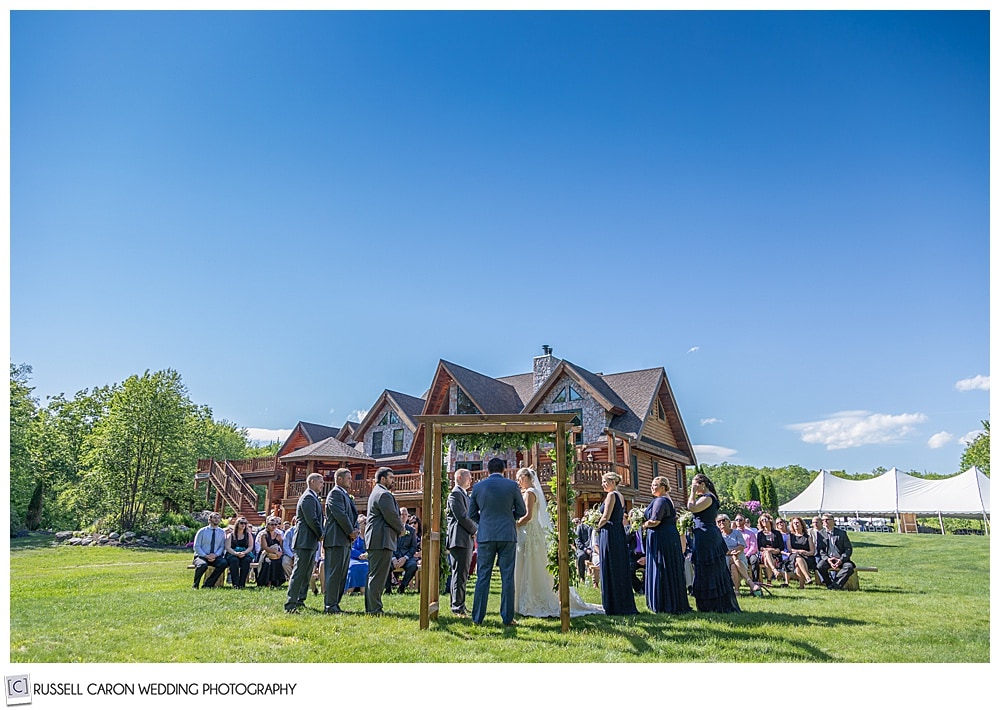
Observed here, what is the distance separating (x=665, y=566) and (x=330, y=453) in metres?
18.1

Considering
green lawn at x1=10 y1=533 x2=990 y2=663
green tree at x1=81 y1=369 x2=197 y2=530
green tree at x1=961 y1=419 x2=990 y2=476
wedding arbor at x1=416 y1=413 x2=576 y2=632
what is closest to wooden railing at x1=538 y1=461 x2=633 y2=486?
green lawn at x1=10 y1=533 x2=990 y2=663

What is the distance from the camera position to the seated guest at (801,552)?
10.7 meters

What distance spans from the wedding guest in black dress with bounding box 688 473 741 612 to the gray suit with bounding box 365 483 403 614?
10.5 ft

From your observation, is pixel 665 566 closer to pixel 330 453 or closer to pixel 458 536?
pixel 458 536

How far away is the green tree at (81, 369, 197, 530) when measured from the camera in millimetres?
24125

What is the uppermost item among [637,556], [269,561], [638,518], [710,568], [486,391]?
[486,391]

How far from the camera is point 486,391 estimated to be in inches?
980

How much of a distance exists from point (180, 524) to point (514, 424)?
21.1m

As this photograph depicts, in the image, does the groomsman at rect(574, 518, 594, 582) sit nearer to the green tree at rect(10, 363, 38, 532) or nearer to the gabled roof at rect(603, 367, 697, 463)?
the gabled roof at rect(603, 367, 697, 463)
